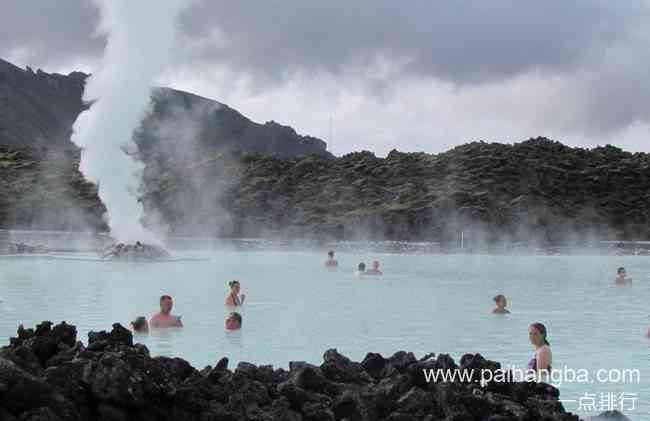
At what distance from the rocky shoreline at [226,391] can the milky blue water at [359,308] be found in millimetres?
2109

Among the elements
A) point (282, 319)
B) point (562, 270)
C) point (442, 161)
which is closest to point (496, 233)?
point (442, 161)

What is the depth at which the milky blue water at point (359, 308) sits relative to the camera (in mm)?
12406

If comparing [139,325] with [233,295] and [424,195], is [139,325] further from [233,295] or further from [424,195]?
[424,195]

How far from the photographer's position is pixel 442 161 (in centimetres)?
6156

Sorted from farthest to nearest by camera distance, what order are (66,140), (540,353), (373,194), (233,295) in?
1. (66,140)
2. (373,194)
3. (233,295)
4. (540,353)

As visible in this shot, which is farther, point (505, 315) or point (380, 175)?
point (380, 175)

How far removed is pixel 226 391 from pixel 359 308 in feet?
38.4

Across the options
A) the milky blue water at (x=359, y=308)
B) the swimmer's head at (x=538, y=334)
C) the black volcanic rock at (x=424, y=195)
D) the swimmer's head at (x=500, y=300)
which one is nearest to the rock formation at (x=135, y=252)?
the milky blue water at (x=359, y=308)

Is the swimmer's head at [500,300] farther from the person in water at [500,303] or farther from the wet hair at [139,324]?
the wet hair at [139,324]

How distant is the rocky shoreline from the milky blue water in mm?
2109

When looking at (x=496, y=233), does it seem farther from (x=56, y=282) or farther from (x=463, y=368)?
(x=463, y=368)

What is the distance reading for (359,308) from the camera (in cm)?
1816

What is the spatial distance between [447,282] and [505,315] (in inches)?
335

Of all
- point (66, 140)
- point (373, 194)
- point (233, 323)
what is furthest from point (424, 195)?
point (66, 140)
